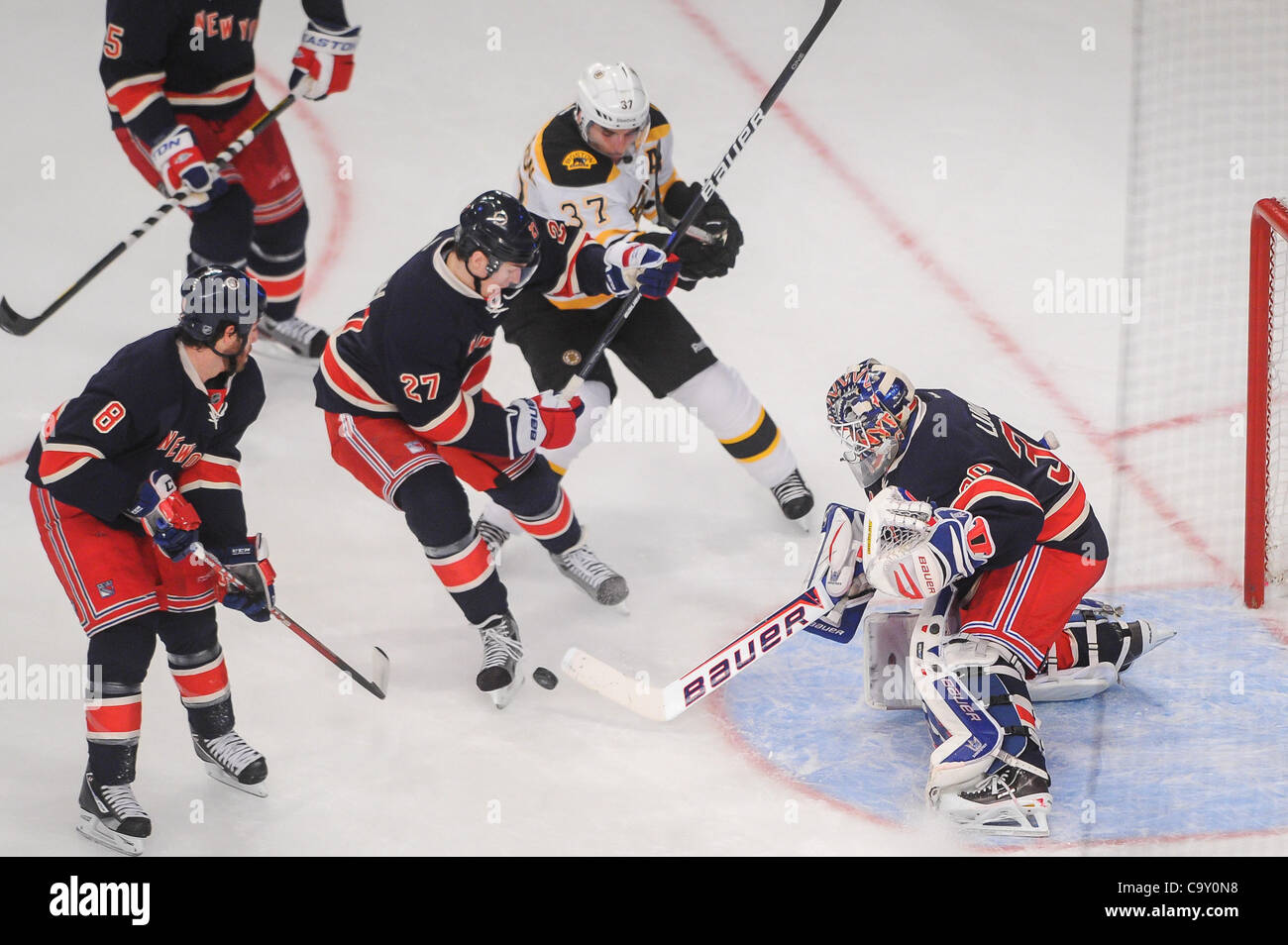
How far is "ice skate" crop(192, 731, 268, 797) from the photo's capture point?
393 cm

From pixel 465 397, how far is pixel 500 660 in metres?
0.69

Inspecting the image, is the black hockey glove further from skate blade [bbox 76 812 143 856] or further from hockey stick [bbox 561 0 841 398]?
skate blade [bbox 76 812 143 856]

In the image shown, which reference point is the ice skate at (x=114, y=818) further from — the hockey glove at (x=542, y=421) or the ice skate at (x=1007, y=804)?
the ice skate at (x=1007, y=804)

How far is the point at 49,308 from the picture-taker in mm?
5348

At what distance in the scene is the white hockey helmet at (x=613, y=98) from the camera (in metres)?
4.44

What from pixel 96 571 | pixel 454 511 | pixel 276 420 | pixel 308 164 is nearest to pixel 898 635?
pixel 454 511

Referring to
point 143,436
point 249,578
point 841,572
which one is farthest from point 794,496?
point 143,436

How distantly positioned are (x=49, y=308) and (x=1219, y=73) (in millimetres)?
4703

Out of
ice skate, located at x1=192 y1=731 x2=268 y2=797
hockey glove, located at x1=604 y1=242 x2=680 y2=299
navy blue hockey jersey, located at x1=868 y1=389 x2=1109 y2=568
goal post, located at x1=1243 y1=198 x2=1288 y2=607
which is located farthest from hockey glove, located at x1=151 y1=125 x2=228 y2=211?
goal post, located at x1=1243 y1=198 x2=1288 y2=607

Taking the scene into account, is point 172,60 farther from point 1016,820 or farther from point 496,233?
point 1016,820

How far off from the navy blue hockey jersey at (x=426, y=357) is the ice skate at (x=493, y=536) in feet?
2.10

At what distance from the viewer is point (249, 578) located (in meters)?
3.79

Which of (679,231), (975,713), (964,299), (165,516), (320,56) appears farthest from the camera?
(964,299)

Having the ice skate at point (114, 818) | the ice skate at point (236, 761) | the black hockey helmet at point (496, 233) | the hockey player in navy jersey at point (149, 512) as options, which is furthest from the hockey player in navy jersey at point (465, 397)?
the ice skate at point (114, 818)
